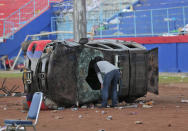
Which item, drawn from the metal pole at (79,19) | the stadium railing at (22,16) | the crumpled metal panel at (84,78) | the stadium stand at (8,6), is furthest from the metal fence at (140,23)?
the crumpled metal panel at (84,78)

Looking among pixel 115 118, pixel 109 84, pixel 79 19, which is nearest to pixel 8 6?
pixel 79 19

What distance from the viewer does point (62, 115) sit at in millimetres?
12516

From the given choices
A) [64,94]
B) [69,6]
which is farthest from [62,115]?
[69,6]

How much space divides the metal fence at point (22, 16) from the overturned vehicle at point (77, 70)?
24683 millimetres

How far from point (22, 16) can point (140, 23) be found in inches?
562

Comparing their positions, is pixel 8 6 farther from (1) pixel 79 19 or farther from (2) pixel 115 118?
(2) pixel 115 118

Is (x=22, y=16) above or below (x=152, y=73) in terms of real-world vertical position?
above

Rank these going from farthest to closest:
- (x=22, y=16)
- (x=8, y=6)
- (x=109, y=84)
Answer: (x=8, y=6)
(x=22, y=16)
(x=109, y=84)

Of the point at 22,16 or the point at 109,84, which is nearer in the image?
the point at 109,84

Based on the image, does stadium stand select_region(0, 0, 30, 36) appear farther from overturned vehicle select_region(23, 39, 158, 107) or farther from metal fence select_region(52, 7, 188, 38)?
overturned vehicle select_region(23, 39, 158, 107)

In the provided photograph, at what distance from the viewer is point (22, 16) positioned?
4159cm

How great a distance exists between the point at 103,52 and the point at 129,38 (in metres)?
16.6

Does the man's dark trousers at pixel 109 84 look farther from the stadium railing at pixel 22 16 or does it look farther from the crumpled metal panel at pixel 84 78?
the stadium railing at pixel 22 16

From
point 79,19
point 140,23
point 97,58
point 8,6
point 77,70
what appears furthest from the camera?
point 8,6
